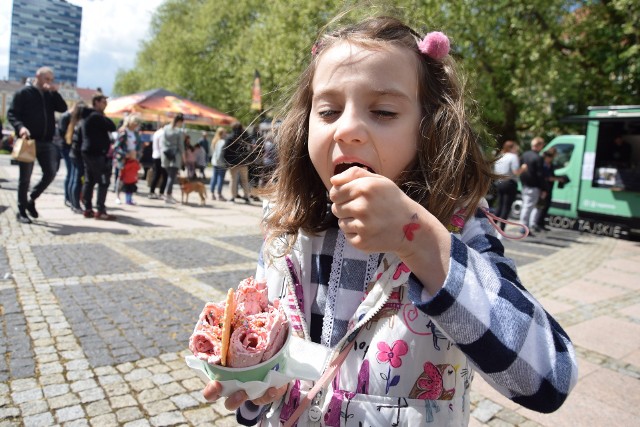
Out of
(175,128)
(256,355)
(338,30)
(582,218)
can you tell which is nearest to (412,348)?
(256,355)

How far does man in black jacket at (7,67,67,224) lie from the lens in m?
6.60

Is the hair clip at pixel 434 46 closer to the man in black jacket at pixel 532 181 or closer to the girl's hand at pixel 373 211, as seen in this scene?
the girl's hand at pixel 373 211

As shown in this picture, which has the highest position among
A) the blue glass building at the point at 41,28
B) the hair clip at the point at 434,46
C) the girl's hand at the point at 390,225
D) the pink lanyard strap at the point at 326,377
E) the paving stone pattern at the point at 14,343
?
the blue glass building at the point at 41,28

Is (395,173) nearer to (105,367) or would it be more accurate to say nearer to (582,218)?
(105,367)

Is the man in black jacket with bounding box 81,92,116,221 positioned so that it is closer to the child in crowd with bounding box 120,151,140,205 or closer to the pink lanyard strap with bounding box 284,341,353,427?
the child in crowd with bounding box 120,151,140,205

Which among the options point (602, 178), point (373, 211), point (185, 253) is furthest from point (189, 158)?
point (373, 211)

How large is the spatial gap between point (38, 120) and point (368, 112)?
7.09 meters

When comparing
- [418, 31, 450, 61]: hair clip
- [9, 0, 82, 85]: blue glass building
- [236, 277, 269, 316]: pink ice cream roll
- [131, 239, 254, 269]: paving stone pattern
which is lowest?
[131, 239, 254, 269]: paving stone pattern

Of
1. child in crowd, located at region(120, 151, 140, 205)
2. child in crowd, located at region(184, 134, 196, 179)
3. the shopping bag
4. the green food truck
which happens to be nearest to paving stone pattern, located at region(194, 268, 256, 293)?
the shopping bag

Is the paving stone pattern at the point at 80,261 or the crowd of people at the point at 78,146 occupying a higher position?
the crowd of people at the point at 78,146

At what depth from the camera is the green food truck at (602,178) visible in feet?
34.6

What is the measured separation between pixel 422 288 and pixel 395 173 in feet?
0.99

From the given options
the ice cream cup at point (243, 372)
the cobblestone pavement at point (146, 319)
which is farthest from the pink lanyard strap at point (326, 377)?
the cobblestone pavement at point (146, 319)

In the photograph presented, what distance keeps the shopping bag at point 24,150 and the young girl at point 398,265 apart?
21.0ft
